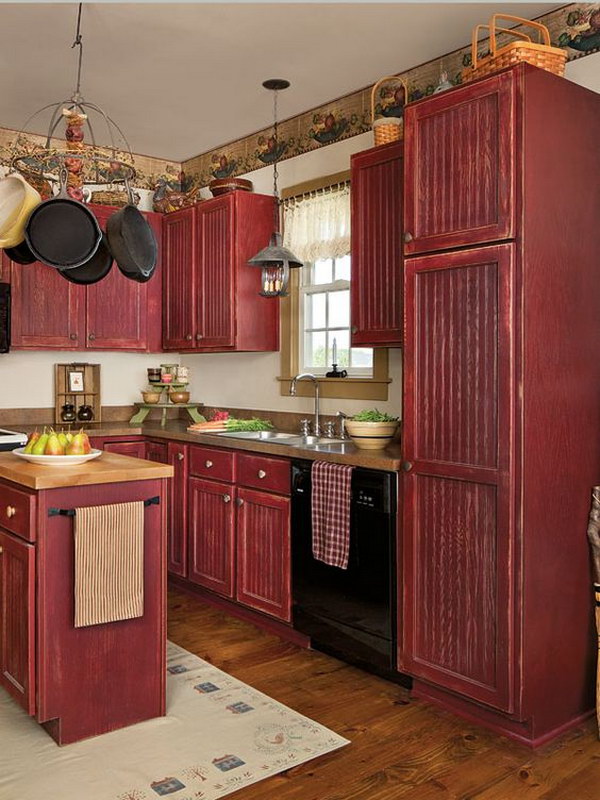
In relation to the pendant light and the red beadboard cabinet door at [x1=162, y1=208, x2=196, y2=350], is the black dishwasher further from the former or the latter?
the red beadboard cabinet door at [x1=162, y1=208, x2=196, y2=350]

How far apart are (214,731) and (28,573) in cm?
93

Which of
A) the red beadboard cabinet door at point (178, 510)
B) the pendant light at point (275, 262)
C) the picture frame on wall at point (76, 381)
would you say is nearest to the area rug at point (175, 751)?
the red beadboard cabinet door at point (178, 510)

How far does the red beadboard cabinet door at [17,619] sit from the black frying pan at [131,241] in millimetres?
1121

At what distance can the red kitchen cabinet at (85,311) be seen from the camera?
4984 millimetres

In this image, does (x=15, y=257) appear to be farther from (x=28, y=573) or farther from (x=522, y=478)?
(x=522, y=478)

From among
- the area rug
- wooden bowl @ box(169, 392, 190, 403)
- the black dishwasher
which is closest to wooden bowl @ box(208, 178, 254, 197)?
wooden bowl @ box(169, 392, 190, 403)


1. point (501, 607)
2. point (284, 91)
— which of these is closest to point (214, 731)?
point (501, 607)

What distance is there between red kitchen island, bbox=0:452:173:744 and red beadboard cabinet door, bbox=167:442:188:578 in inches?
61.8

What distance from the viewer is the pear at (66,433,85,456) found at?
9.99 feet

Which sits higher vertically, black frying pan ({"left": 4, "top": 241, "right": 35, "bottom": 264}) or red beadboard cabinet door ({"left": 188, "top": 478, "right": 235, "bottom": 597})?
black frying pan ({"left": 4, "top": 241, "right": 35, "bottom": 264})

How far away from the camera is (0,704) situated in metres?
3.11

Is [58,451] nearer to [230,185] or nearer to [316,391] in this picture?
[316,391]

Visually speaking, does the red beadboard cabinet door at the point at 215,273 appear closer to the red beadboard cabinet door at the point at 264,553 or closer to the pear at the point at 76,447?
the red beadboard cabinet door at the point at 264,553

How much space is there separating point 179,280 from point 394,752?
11.5ft
